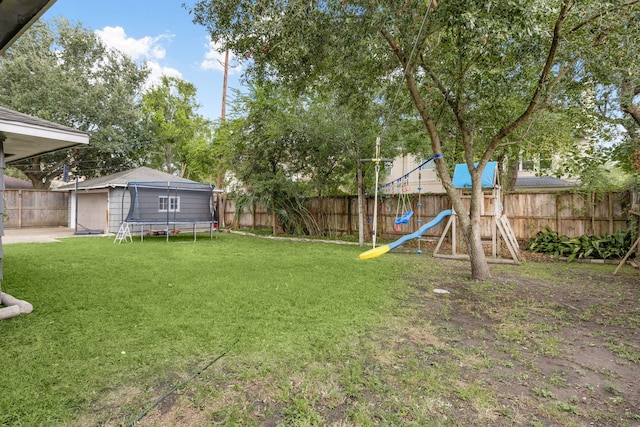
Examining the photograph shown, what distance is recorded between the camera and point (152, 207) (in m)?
11.7

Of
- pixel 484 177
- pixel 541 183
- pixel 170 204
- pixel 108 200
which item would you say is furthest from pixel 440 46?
pixel 541 183

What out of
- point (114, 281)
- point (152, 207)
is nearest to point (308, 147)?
point (152, 207)

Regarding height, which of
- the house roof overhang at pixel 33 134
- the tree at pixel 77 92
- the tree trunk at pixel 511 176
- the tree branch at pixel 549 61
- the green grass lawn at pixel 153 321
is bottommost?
the green grass lawn at pixel 153 321

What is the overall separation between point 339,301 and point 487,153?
11.7ft

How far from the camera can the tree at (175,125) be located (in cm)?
2084

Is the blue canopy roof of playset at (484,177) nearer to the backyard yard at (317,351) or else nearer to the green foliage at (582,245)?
the green foliage at (582,245)

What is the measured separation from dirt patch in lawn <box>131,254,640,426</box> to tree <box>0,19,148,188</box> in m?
18.3

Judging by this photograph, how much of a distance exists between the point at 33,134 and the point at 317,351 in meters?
3.98

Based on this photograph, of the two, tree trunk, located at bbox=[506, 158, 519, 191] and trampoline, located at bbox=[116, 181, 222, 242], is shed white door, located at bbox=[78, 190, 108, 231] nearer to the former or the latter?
trampoline, located at bbox=[116, 181, 222, 242]

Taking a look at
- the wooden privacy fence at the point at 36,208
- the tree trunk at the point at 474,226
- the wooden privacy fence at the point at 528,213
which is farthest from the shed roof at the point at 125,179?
the tree trunk at the point at 474,226

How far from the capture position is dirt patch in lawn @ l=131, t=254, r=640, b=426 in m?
2.02

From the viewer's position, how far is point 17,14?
66.2 inches

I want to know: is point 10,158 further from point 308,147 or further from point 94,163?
point 94,163

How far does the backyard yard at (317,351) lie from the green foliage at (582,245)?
215 centimetres
